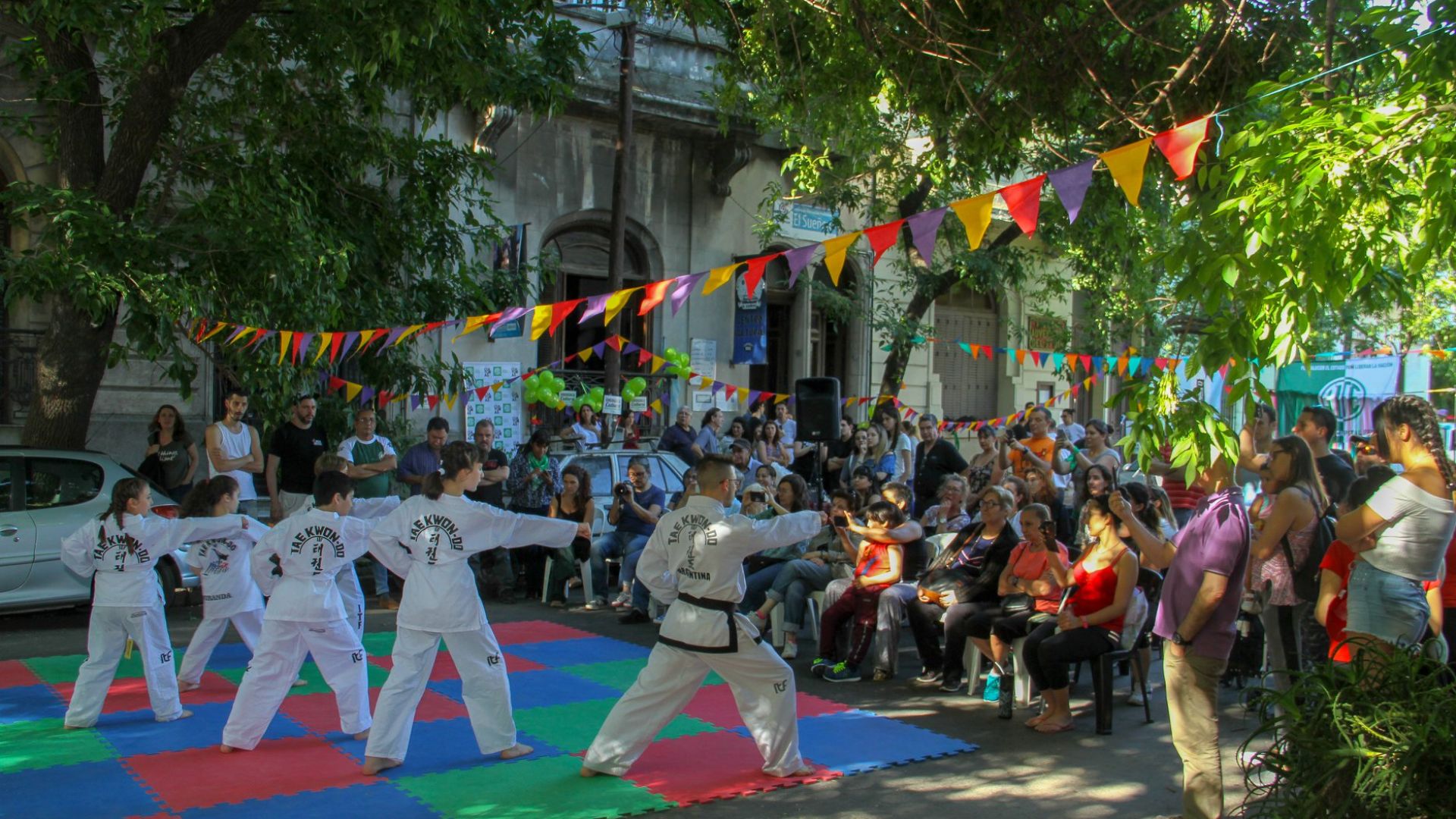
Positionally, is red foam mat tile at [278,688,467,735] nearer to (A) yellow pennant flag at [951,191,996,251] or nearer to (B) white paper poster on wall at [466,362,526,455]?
(A) yellow pennant flag at [951,191,996,251]

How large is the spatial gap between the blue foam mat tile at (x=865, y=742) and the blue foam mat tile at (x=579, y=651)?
79.8 inches

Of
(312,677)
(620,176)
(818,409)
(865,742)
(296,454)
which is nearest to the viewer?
(865,742)

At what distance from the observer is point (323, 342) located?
1015 centimetres

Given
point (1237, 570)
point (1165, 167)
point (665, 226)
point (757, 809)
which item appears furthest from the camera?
point (665, 226)

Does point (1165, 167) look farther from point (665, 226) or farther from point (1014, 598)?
point (665, 226)

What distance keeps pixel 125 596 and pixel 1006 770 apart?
200 inches

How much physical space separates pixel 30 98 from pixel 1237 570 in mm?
12036

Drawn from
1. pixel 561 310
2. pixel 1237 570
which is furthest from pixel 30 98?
pixel 1237 570

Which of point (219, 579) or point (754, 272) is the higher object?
point (754, 272)

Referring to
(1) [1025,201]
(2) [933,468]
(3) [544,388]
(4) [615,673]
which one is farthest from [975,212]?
(3) [544,388]

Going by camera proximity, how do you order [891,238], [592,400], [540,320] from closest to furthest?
1. [891,238]
2. [540,320]
3. [592,400]

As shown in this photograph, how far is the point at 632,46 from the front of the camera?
15789 millimetres

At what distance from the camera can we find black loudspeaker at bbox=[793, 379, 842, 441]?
44.9ft

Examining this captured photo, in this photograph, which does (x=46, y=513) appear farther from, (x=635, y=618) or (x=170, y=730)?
(x=635, y=618)
